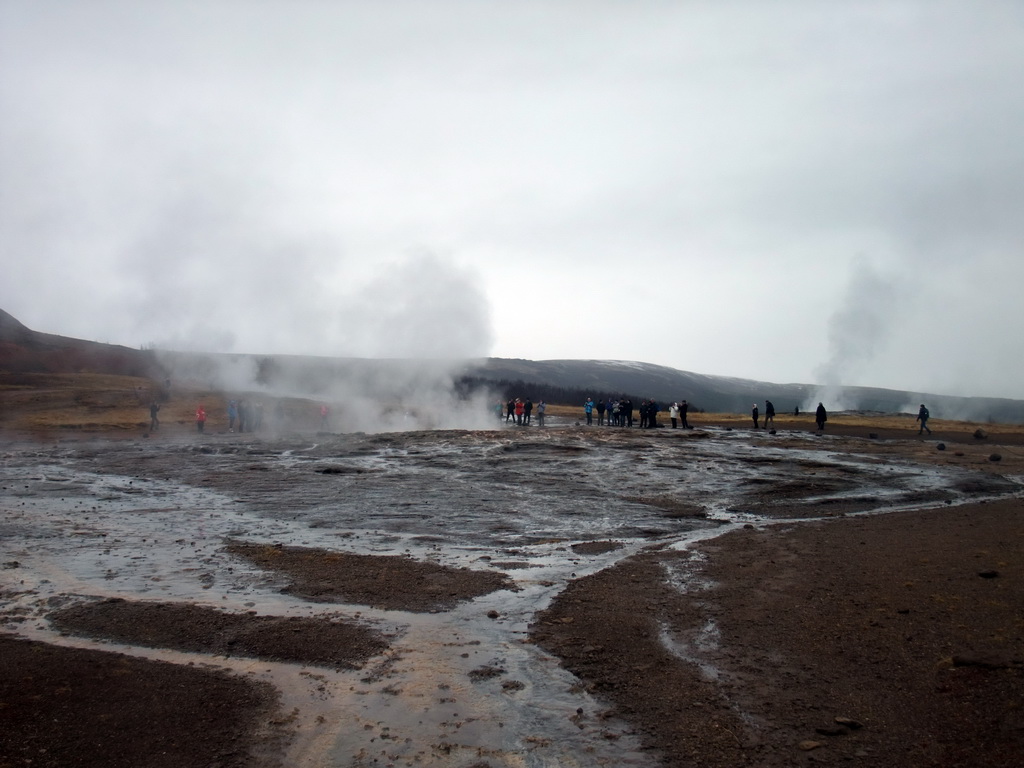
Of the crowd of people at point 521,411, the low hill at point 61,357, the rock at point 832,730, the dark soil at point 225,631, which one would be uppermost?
the low hill at point 61,357

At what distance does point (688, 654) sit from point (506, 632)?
6.81 ft

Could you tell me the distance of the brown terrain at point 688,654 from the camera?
5.36 meters

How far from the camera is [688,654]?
7273 mm

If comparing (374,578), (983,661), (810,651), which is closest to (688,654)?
(810,651)

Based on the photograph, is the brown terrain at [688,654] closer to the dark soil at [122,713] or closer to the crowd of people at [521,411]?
the dark soil at [122,713]

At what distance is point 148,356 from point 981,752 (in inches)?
3286

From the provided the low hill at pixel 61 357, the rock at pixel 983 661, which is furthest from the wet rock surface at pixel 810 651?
the low hill at pixel 61 357

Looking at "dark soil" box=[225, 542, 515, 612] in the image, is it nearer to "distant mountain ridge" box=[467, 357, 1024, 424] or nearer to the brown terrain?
the brown terrain

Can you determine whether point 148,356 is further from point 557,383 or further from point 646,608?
point 557,383

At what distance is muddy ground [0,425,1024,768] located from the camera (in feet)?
18.0

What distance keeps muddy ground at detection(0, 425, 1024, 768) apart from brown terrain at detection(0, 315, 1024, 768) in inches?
1.3

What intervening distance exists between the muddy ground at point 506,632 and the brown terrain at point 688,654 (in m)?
0.03

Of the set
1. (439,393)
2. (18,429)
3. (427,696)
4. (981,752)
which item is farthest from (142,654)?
(439,393)

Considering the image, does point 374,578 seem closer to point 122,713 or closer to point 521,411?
point 122,713
